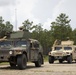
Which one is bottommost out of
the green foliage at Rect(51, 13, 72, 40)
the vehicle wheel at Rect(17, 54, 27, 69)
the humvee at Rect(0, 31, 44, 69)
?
the vehicle wheel at Rect(17, 54, 27, 69)

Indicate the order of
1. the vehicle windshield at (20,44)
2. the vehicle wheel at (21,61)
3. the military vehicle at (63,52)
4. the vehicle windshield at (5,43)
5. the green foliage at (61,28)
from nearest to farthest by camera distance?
the vehicle wheel at (21,61) < the vehicle windshield at (5,43) < the vehicle windshield at (20,44) < the military vehicle at (63,52) < the green foliage at (61,28)

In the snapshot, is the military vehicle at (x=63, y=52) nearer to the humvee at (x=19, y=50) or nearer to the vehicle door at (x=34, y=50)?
the humvee at (x=19, y=50)

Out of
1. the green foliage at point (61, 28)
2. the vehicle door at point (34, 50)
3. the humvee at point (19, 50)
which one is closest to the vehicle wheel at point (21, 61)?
the humvee at point (19, 50)

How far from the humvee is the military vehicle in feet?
21.5

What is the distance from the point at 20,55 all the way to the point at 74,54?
38.2 feet

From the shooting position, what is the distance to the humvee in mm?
19441

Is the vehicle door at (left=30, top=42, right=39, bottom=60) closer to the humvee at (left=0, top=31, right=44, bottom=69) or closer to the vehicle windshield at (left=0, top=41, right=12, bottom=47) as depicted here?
the humvee at (left=0, top=31, right=44, bottom=69)

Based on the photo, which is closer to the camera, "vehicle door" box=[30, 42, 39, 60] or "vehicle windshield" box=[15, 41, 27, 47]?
"vehicle windshield" box=[15, 41, 27, 47]

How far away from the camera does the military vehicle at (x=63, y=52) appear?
95.6 ft

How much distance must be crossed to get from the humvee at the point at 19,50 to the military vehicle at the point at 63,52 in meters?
6.55

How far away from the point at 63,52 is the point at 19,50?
10162mm

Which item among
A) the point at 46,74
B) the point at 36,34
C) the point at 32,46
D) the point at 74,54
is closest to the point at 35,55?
the point at 32,46

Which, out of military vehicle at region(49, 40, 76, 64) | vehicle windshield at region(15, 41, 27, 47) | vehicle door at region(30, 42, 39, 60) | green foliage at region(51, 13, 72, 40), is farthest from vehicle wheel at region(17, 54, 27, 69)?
green foliage at region(51, 13, 72, 40)

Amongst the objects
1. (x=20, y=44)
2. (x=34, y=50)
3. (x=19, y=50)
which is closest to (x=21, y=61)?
(x=19, y=50)
